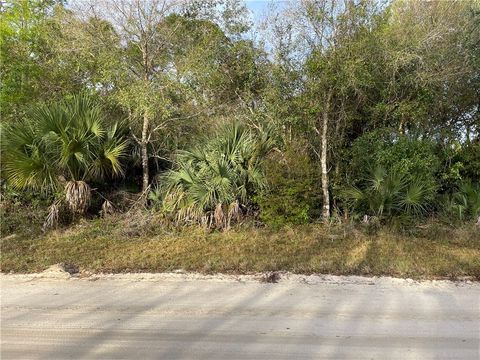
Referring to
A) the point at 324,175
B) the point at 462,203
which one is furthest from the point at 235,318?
the point at 462,203

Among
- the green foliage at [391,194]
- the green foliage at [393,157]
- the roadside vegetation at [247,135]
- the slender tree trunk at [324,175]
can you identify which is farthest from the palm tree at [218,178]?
the green foliage at [391,194]

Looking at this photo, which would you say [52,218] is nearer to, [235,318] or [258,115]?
[258,115]

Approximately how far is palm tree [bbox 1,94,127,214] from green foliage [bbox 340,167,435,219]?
17.8 ft

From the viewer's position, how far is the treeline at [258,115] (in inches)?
348

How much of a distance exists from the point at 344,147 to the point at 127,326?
695 centimetres

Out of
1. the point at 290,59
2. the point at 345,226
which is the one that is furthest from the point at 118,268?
the point at 290,59

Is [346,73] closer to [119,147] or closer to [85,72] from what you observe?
[119,147]

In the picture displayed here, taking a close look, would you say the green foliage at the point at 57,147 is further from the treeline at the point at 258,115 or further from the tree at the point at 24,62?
the tree at the point at 24,62

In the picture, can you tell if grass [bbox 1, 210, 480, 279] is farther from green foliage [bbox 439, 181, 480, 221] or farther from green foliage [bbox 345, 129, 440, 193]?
green foliage [bbox 345, 129, 440, 193]

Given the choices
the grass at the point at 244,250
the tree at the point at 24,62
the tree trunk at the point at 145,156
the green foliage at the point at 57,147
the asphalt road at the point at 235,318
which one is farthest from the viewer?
the tree at the point at 24,62

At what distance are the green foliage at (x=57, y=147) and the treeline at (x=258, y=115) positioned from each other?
3 centimetres

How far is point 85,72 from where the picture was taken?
10859mm

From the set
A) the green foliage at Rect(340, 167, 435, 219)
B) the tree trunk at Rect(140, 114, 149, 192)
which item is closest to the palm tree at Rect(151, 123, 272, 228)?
the tree trunk at Rect(140, 114, 149, 192)

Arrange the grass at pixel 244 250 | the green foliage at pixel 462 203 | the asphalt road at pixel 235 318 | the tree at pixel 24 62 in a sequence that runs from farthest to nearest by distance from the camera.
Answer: the tree at pixel 24 62 → the green foliage at pixel 462 203 → the grass at pixel 244 250 → the asphalt road at pixel 235 318
